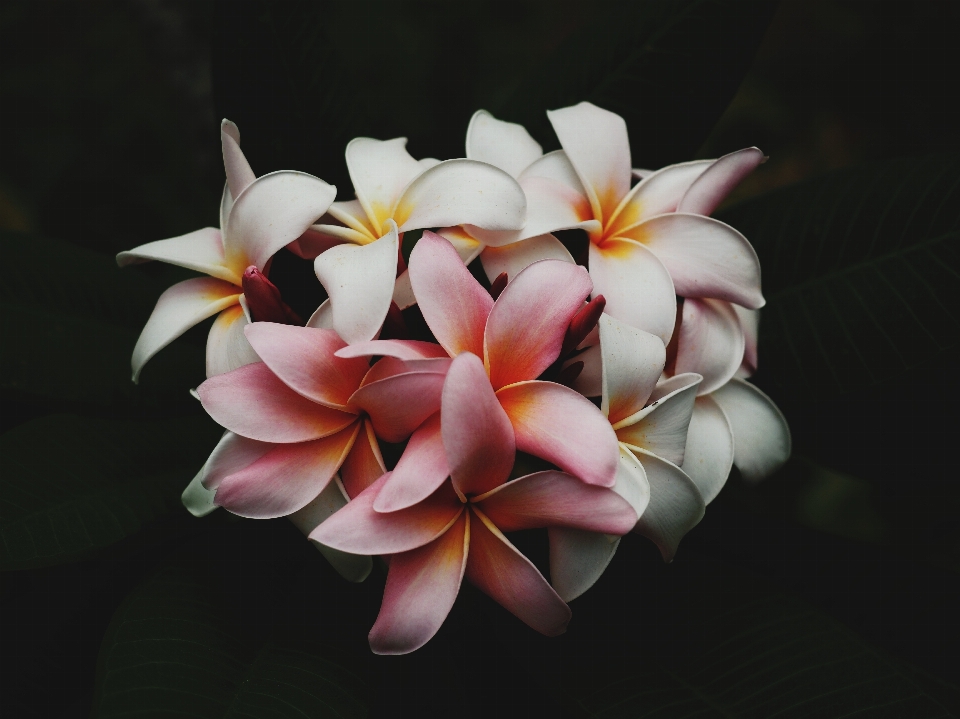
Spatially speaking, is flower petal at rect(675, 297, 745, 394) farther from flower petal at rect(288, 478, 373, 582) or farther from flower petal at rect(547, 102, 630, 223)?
flower petal at rect(288, 478, 373, 582)

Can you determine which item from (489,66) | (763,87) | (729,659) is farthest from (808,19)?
(729,659)

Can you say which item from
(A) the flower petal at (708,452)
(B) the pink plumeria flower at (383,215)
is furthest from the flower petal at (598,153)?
(A) the flower petal at (708,452)

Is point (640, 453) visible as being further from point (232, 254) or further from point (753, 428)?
point (232, 254)

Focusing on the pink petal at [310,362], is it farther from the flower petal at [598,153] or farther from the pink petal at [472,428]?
the flower petal at [598,153]

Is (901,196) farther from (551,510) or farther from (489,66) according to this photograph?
(489,66)

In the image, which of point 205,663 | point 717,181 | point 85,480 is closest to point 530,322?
point 717,181

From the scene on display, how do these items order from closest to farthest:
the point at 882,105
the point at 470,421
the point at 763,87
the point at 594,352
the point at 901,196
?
1. the point at 470,421
2. the point at 594,352
3. the point at 901,196
4. the point at 882,105
5. the point at 763,87
